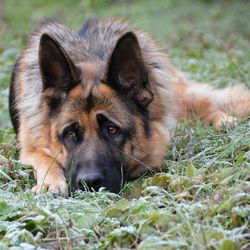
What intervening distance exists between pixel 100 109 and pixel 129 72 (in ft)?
1.46

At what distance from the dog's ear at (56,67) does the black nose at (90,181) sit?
0.83m

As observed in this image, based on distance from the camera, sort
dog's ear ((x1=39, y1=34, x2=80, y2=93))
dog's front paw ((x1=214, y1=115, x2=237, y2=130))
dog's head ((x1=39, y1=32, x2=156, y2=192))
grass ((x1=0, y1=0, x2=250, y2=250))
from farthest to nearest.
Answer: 1. dog's front paw ((x1=214, y1=115, x2=237, y2=130))
2. dog's ear ((x1=39, y1=34, x2=80, y2=93))
3. dog's head ((x1=39, y1=32, x2=156, y2=192))
4. grass ((x1=0, y1=0, x2=250, y2=250))

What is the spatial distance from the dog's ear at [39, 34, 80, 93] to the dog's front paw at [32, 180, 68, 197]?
0.78m

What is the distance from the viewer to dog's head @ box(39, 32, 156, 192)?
479cm

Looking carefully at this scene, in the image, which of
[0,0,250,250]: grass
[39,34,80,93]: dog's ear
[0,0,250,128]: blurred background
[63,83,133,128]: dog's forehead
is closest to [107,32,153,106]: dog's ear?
[63,83,133,128]: dog's forehead

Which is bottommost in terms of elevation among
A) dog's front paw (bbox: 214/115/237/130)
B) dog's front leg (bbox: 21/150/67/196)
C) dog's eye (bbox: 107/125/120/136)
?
dog's front leg (bbox: 21/150/67/196)

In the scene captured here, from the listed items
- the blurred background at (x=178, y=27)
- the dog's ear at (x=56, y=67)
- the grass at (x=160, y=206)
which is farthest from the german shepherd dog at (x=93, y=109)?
the blurred background at (x=178, y=27)

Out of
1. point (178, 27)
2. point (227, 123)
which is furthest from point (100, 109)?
point (178, 27)

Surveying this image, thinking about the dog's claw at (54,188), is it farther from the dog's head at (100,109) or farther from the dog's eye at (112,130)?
the dog's eye at (112,130)

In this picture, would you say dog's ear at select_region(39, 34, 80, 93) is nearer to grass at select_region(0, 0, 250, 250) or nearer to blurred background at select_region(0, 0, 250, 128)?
grass at select_region(0, 0, 250, 250)

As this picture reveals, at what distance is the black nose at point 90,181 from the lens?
4.56 m

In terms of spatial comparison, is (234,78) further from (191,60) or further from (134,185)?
(134,185)

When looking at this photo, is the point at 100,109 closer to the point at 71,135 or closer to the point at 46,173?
the point at 71,135

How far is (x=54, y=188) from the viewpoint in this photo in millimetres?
4727
